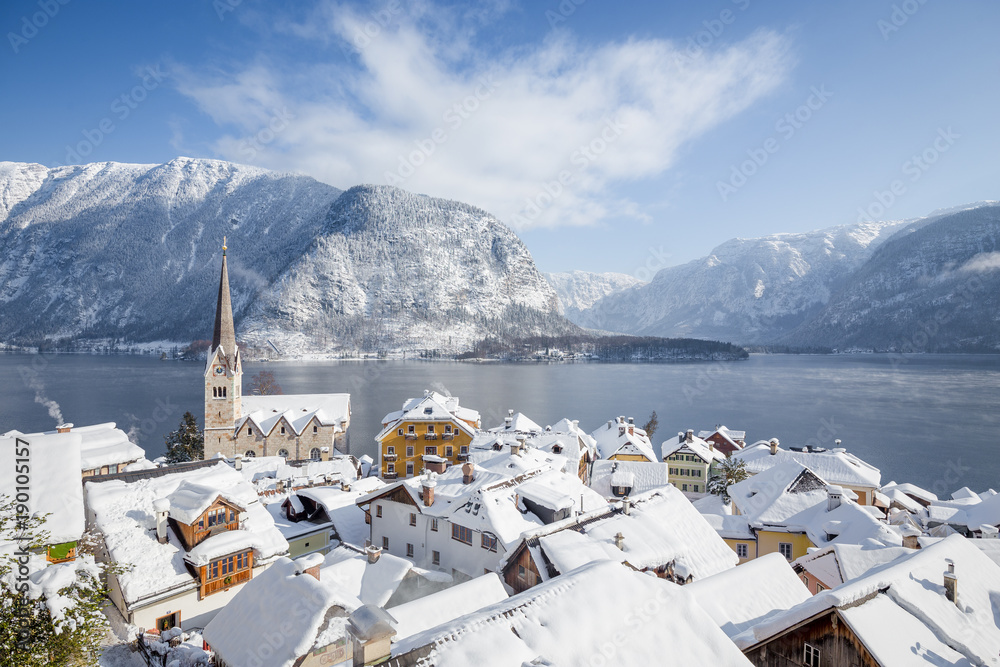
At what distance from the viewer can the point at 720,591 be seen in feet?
40.7

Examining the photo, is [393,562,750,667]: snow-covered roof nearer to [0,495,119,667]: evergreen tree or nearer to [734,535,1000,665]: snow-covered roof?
[734,535,1000,665]: snow-covered roof

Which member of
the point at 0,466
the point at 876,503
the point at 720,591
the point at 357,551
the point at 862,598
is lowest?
the point at 876,503

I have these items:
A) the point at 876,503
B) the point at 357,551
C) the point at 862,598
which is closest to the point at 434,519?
the point at 357,551

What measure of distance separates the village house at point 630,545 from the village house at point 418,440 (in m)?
24.1

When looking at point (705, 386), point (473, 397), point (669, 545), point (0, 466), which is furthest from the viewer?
point (705, 386)

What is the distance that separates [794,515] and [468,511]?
17270 mm

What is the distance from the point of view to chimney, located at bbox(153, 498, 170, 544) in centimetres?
1614

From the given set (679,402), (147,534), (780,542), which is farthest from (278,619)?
(679,402)

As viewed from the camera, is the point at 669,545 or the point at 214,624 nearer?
the point at 214,624

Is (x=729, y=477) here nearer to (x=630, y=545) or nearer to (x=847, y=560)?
(x=847, y=560)

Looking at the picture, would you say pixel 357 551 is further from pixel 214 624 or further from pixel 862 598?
pixel 862 598

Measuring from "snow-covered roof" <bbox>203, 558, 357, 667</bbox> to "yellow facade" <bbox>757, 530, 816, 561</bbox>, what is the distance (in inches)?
866

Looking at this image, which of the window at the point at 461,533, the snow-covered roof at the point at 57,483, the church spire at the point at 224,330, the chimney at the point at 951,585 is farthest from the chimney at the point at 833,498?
the church spire at the point at 224,330

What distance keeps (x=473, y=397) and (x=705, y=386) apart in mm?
59499
